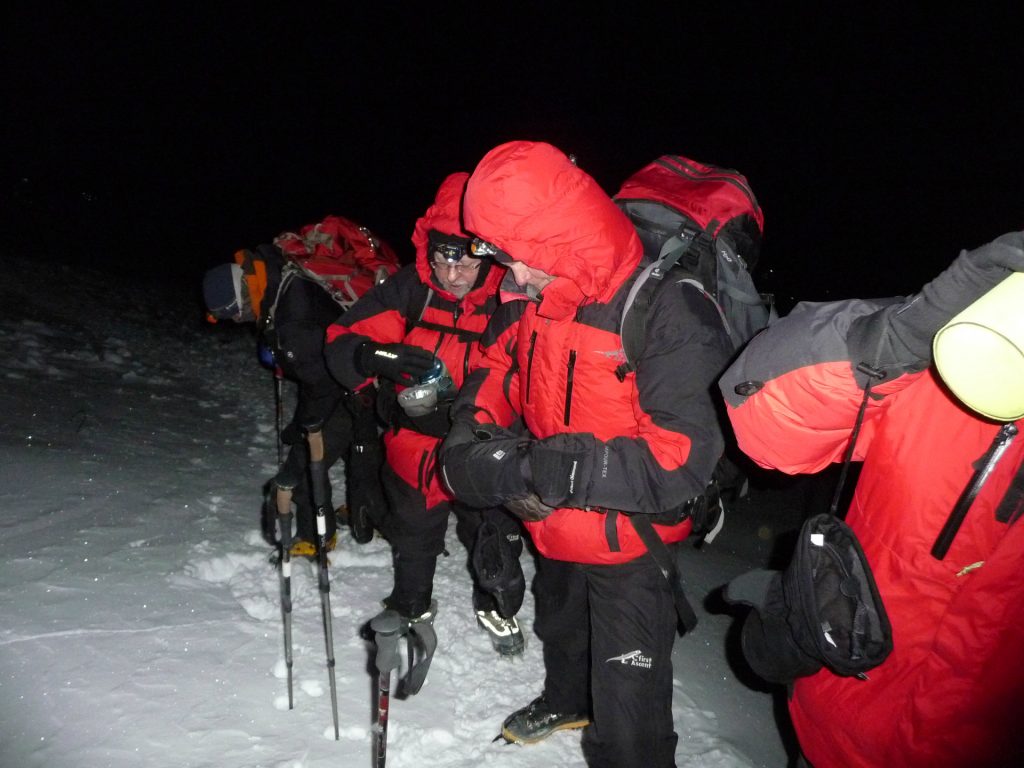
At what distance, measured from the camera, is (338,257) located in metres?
4.52

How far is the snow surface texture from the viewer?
2.50 metres

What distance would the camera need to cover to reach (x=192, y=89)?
Answer: 53406 mm

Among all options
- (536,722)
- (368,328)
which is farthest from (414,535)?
(368,328)

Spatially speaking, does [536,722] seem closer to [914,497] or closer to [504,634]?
[504,634]

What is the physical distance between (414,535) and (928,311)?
9.70ft

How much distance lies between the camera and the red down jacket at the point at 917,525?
4.38 feet

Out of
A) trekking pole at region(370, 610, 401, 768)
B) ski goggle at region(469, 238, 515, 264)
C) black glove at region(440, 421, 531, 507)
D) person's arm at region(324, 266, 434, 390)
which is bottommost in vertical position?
trekking pole at region(370, 610, 401, 768)

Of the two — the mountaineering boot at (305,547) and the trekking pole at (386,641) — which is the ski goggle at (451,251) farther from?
the mountaineering boot at (305,547)

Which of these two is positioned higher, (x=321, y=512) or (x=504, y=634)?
(x=321, y=512)

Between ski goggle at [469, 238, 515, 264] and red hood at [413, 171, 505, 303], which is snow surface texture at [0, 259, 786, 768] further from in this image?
ski goggle at [469, 238, 515, 264]

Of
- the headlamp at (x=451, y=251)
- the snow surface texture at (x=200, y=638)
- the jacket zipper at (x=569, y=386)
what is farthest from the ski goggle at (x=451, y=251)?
the snow surface texture at (x=200, y=638)

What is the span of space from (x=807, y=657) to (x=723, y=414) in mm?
958

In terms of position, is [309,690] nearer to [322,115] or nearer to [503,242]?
[503,242]

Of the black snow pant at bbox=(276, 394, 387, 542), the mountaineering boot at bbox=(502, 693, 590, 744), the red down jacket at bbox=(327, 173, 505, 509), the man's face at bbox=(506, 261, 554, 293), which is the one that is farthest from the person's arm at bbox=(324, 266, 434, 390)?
the mountaineering boot at bbox=(502, 693, 590, 744)
